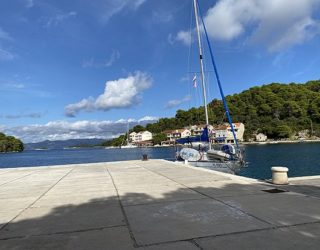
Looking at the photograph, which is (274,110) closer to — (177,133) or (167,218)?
(177,133)

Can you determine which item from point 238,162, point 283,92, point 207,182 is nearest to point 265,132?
point 283,92

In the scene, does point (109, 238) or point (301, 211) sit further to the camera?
point (301, 211)

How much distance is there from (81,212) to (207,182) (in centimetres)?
622

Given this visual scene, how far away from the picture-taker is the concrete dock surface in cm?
535

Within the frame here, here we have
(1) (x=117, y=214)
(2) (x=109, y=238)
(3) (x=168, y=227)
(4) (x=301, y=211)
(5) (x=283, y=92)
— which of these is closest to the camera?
(2) (x=109, y=238)

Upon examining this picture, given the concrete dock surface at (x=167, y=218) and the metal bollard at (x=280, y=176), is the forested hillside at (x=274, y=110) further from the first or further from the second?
the concrete dock surface at (x=167, y=218)

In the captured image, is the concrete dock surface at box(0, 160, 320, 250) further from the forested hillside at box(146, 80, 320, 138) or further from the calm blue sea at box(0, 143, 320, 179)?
the forested hillside at box(146, 80, 320, 138)

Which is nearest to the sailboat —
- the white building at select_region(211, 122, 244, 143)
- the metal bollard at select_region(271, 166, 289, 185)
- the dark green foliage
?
the metal bollard at select_region(271, 166, 289, 185)

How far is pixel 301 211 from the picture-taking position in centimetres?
705

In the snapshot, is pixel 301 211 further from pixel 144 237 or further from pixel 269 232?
pixel 144 237

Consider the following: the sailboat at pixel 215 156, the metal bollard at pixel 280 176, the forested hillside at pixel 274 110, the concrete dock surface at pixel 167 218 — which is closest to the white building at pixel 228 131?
the forested hillside at pixel 274 110

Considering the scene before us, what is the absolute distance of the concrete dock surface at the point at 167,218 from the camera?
535 cm

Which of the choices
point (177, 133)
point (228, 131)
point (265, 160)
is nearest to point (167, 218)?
point (265, 160)

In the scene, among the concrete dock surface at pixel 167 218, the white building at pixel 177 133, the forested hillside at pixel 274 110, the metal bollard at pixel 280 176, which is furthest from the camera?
the white building at pixel 177 133
